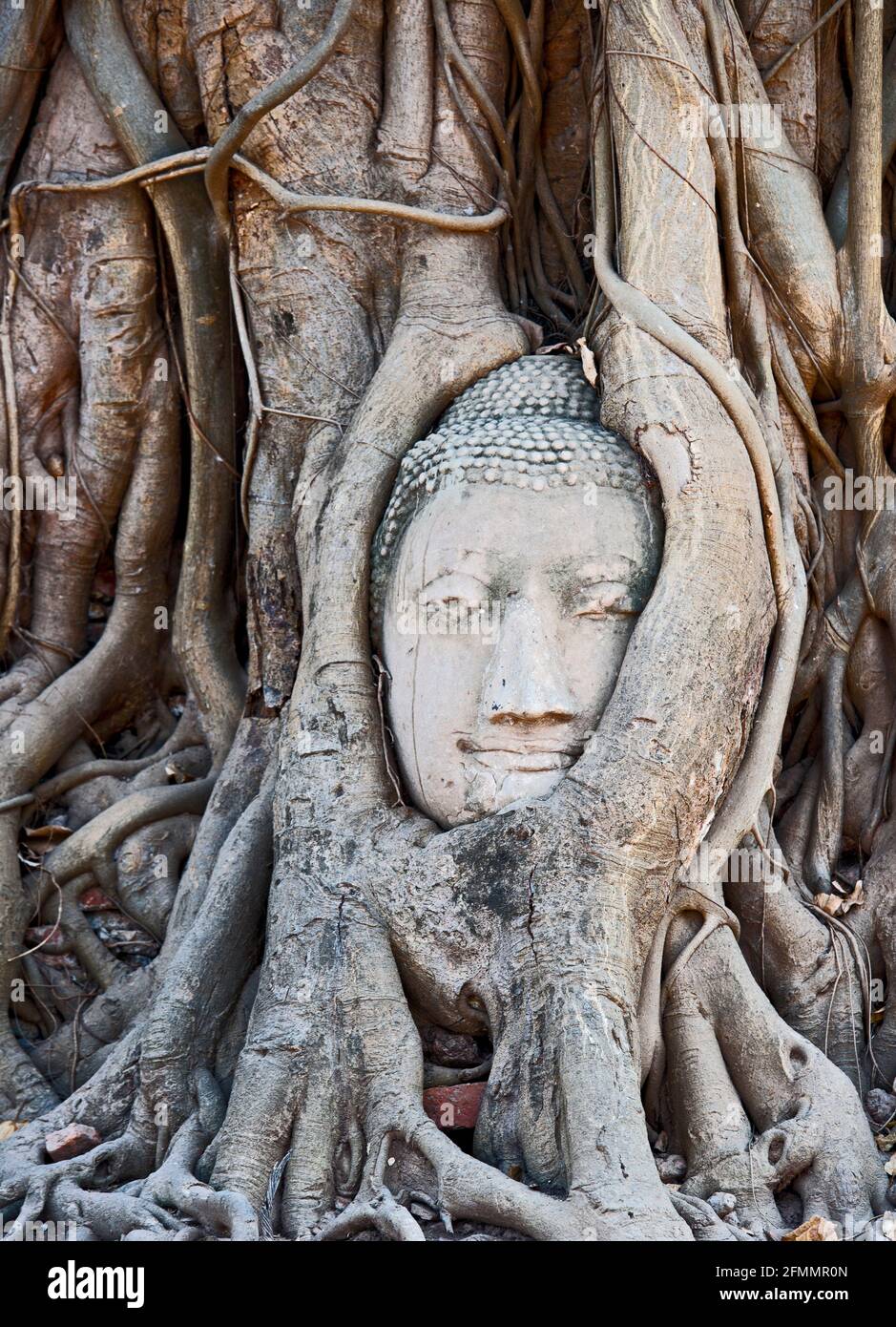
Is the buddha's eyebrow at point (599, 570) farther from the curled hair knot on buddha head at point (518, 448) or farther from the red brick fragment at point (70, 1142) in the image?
the red brick fragment at point (70, 1142)

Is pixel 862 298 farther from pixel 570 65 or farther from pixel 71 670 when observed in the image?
pixel 71 670

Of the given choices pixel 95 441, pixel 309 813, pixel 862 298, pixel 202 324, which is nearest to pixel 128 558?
pixel 95 441

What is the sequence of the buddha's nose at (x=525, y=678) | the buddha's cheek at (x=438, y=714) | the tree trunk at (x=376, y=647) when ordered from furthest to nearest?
the buddha's cheek at (x=438, y=714) < the buddha's nose at (x=525, y=678) < the tree trunk at (x=376, y=647)

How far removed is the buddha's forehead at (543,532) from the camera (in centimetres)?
397

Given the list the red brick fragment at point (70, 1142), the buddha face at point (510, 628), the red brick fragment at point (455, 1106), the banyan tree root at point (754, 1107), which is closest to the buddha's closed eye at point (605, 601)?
the buddha face at point (510, 628)

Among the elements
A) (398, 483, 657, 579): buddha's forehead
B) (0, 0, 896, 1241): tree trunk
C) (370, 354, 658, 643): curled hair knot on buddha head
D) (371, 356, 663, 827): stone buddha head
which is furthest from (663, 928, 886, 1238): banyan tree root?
(370, 354, 658, 643): curled hair knot on buddha head

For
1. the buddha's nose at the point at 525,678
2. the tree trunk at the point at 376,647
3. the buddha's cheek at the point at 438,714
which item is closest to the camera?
the tree trunk at the point at 376,647

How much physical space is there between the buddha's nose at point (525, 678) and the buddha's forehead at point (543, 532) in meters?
0.14

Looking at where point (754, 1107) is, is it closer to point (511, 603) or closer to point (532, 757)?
point (532, 757)

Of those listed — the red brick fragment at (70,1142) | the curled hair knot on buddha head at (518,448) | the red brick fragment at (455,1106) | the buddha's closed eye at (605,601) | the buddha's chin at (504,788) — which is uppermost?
the curled hair knot on buddha head at (518,448)

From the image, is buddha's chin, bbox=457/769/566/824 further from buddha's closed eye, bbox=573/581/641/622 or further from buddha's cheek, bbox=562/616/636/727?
buddha's closed eye, bbox=573/581/641/622

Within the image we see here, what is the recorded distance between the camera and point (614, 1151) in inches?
132

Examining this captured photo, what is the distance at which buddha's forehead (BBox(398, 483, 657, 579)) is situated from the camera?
13.0 ft

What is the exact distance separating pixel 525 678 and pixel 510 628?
14cm
